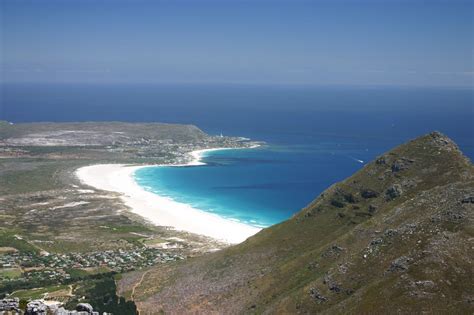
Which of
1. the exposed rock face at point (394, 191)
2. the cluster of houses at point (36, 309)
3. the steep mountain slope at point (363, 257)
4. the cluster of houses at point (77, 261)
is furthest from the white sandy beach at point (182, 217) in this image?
the cluster of houses at point (36, 309)

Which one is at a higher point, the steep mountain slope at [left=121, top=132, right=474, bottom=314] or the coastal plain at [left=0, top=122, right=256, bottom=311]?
the steep mountain slope at [left=121, top=132, right=474, bottom=314]

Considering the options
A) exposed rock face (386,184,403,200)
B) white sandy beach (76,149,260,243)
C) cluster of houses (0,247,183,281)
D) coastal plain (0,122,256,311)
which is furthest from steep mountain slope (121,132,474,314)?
white sandy beach (76,149,260,243)

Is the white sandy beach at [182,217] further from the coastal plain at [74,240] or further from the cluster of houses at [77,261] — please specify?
the cluster of houses at [77,261]

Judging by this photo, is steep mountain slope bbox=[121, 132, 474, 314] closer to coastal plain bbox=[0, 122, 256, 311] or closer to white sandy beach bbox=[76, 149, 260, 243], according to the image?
coastal plain bbox=[0, 122, 256, 311]

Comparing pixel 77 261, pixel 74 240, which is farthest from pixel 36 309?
pixel 74 240

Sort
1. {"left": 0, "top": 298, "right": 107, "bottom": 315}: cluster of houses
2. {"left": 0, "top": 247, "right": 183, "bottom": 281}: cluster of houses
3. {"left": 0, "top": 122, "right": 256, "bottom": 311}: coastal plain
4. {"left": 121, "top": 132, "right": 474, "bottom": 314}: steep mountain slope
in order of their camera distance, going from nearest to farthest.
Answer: {"left": 121, "top": 132, "right": 474, "bottom": 314}: steep mountain slope
{"left": 0, "top": 298, "right": 107, "bottom": 315}: cluster of houses
{"left": 0, "top": 122, "right": 256, "bottom": 311}: coastal plain
{"left": 0, "top": 247, "right": 183, "bottom": 281}: cluster of houses

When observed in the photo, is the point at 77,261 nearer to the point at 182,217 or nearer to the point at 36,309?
the point at 182,217

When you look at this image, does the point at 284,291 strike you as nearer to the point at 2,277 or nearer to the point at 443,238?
the point at 443,238

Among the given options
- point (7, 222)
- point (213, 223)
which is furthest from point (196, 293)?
point (7, 222)
